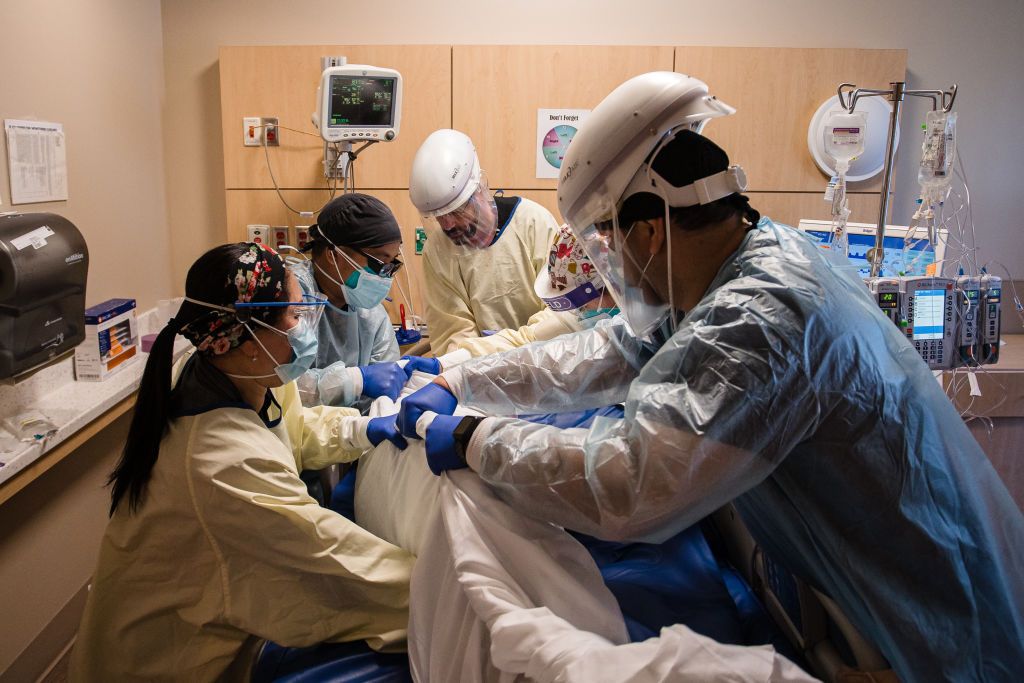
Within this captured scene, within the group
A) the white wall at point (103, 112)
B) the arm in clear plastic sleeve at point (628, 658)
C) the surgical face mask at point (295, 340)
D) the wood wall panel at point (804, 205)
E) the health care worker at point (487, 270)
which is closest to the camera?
the arm in clear plastic sleeve at point (628, 658)

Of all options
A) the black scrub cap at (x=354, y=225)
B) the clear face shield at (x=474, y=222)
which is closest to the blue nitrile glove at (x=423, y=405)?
the black scrub cap at (x=354, y=225)

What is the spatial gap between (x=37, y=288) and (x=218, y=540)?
38.1 inches

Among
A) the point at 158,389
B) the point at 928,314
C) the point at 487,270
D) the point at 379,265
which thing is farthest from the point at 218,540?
the point at 928,314

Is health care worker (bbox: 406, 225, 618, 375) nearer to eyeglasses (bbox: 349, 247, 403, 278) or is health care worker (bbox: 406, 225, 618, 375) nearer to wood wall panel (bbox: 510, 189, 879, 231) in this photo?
eyeglasses (bbox: 349, 247, 403, 278)

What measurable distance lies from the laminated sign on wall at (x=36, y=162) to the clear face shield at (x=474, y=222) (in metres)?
1.32

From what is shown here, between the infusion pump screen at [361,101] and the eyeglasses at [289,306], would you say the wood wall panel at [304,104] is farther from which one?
the eyeglasses at [289,306]

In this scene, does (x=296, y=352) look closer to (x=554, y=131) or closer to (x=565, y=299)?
(x=565, y=299)

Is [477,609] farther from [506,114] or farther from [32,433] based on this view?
[506,114]

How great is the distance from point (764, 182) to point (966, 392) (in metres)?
1.31

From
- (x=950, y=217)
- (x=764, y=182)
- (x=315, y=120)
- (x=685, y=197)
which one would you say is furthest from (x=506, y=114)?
(x=685, y=197)

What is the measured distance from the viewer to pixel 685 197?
1.18 meters

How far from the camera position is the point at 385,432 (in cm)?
159

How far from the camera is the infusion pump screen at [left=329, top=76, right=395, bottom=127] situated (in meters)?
3.16

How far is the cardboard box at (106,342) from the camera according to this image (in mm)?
2527
